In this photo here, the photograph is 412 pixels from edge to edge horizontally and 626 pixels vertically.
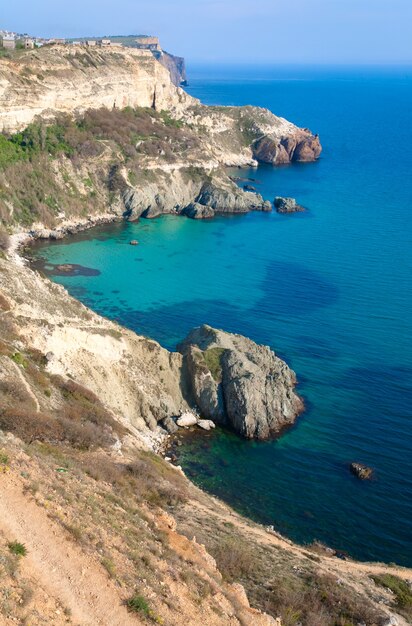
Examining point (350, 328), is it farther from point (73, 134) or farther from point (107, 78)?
point (107, 78)

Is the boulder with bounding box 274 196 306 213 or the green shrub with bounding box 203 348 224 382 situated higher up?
the boulder with bounding box 274 196 306 213

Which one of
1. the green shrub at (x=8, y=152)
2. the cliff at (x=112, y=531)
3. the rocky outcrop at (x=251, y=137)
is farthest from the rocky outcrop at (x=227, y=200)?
the cliff at (x=112, y=531)

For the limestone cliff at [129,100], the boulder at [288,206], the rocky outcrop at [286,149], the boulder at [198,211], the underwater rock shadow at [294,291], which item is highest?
the limestone cliff at [129,100]

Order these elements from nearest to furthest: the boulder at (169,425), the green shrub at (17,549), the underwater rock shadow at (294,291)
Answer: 1. the green shrub at (17,549)
2. the boulder at (169,425)
3. the underwater rock shadow at (294,291)

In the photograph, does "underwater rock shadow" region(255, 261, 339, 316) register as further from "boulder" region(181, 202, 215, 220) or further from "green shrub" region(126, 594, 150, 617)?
"green shrub" region(126, 594, 150, 617)

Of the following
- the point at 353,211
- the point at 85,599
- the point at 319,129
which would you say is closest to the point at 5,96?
the point at 353,211

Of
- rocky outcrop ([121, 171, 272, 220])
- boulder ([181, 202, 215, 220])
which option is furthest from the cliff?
boulder ([181, 202, 215, 220])

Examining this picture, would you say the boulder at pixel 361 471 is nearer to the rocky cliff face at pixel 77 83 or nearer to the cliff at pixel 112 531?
the cliff at pixel 112 531
